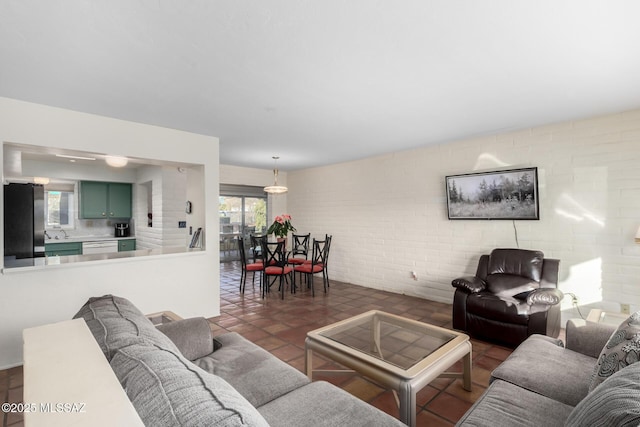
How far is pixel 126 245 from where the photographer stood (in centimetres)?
616

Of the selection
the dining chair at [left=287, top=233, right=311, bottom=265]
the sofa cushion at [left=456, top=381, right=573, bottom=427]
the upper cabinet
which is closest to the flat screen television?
the dining chair at [left=287, top=233, right=311, bottom=265]

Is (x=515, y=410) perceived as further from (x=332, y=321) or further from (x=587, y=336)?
(x=332, y=321)

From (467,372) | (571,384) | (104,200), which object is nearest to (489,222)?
(467,372)

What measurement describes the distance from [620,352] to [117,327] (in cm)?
204

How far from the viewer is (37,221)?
3189mm

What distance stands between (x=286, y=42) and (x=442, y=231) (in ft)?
11.7

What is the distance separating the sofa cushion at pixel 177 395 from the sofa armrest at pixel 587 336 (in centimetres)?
210

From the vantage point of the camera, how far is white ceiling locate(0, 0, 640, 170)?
1.52 meters

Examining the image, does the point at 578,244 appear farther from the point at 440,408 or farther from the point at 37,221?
the point at 37,221

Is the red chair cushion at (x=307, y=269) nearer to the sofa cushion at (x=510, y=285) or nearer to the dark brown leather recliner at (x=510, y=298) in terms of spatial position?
the dark brown leather recliner at (x=510, y=298)

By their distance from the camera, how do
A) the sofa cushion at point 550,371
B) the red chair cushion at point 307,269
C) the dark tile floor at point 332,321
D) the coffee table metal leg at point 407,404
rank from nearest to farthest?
1. the sofa cushion at point 550,371
2. the coffee table metal leg at point 407,404
3. the dark tile floor at point 332,321
4. the red chair cushion at point 307,269

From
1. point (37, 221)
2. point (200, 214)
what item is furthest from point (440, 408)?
point (37, 221)

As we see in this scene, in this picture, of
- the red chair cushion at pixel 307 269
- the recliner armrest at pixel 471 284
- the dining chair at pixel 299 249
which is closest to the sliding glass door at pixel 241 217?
the dining chair at pixel 299 249

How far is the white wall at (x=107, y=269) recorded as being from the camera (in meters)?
2.58
